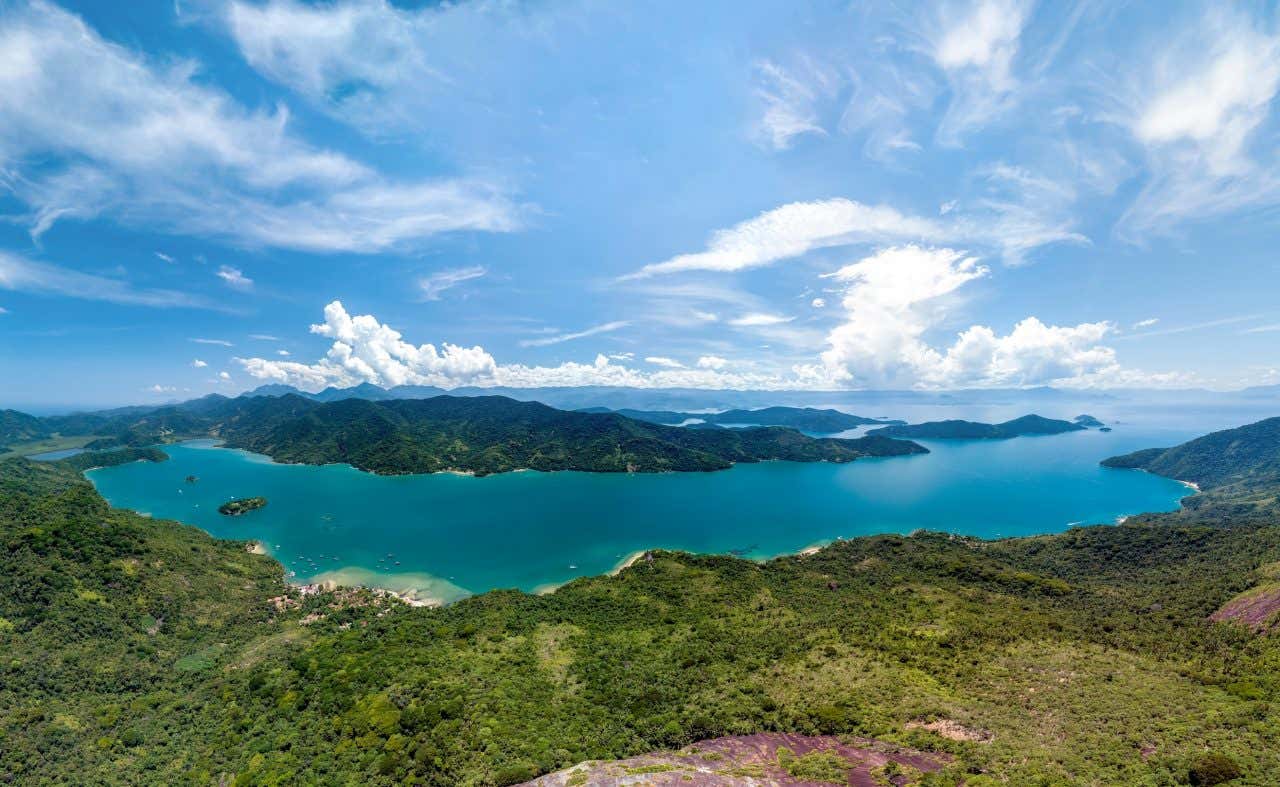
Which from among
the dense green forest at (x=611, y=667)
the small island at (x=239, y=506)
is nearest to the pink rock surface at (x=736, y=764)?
the dense green forest at (x=611, y=667)

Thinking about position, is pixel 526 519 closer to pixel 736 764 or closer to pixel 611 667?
pixel 611 667

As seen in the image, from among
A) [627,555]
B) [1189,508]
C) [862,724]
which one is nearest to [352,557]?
[627,555]

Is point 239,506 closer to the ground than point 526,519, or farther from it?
farther from it

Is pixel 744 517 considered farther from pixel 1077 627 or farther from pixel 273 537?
pixel 273 537

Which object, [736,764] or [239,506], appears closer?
[736,764]

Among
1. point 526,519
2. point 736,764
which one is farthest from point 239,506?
point 736,764

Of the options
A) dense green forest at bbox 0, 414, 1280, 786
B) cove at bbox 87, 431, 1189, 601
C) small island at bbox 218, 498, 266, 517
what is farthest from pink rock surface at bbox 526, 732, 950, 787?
small island at bbox 218, 498, 266, 517
